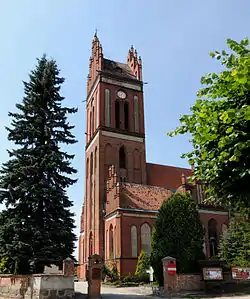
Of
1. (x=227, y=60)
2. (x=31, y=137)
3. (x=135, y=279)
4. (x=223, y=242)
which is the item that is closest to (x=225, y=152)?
(x=227, y=60)

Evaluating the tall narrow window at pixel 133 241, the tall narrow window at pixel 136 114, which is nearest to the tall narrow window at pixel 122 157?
the tall narrow window at pixel 136 114

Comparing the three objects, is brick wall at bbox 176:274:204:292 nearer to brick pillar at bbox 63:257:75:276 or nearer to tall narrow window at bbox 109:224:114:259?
brick pillar at bbox 63:257:75:276

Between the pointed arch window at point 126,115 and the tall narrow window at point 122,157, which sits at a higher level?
the pointed arch window at point 126,115

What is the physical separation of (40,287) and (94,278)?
3565 millimetres

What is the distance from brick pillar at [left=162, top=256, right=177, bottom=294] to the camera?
18700mm

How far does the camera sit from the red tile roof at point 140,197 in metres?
33.8

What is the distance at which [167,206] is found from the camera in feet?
74.2

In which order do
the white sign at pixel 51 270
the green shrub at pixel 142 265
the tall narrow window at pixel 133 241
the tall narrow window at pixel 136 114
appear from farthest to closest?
the tall narrow window at pixel 136 114 < the tall narrow window at pixel 133 241 < the green shrub at pixel 142 265 < the white sign at pixel 51 270

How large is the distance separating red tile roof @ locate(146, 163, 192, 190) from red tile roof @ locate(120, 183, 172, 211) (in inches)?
235

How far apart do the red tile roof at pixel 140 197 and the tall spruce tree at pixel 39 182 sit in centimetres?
1490

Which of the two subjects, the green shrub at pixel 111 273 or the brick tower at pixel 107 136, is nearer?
the green shrub at pixel 111 273

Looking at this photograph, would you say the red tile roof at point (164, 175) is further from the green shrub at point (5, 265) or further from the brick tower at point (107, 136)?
the green shrub at point (5, 265)

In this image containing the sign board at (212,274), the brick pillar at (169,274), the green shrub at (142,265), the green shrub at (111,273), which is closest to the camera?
the brick pillar at (169,274)

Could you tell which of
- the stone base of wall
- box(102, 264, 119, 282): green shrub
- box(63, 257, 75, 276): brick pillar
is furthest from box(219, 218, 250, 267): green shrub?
the stone base of wall
